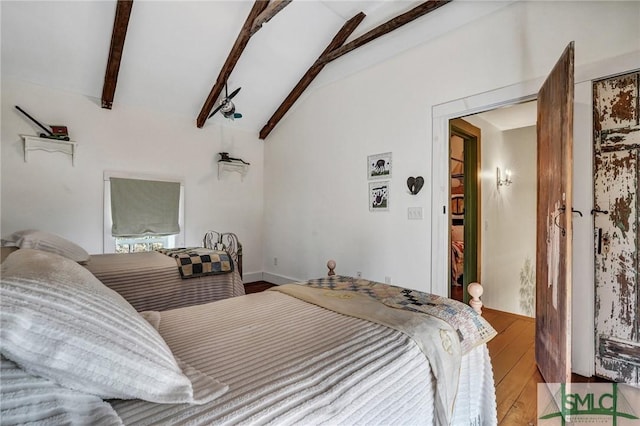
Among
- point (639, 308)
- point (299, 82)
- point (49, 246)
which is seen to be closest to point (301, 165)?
point (299, 82)

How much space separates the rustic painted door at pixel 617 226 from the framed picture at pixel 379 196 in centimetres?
178

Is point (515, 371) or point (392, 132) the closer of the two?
point (515, 371)

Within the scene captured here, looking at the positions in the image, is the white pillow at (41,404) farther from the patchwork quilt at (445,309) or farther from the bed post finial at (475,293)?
the bed post finial at (475,293)

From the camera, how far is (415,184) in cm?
315

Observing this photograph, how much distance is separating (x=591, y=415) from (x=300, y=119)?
4327 mm

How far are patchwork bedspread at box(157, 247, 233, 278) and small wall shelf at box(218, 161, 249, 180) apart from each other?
6.85 ft

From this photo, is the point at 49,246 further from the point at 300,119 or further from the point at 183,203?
the point at 300,119

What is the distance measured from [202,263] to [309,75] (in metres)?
2.97

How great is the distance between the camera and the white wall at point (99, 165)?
3.29m

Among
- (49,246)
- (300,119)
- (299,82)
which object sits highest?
(299,82)

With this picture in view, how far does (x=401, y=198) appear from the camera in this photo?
10.9ft

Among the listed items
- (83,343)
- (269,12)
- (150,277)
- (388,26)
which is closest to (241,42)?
(269,12)

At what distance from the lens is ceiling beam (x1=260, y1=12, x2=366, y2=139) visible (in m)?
3.58

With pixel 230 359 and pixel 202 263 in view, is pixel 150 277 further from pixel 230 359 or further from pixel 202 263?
pixel 230 359
